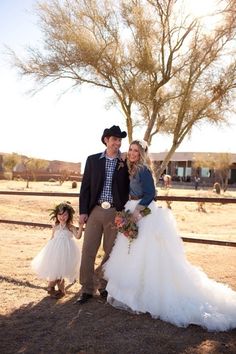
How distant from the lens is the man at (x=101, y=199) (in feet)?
17.9

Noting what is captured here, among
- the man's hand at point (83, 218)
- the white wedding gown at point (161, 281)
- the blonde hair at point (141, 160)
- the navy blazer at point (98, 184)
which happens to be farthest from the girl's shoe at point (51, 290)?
the blonde hair at point (141, 160)

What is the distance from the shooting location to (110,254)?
212 inches

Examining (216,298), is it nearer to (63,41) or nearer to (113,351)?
(113,351)

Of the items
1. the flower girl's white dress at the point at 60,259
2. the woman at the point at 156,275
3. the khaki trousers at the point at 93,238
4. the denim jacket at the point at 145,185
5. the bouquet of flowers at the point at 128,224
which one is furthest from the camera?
the flower girl's white dress at the point at 60,259

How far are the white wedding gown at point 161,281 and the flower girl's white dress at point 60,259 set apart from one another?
601 mm

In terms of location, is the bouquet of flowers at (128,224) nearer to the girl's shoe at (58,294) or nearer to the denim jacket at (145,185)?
the denim jacket at (145,185)

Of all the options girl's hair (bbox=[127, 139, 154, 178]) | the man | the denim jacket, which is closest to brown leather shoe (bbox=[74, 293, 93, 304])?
the man

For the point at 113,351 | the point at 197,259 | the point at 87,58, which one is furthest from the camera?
the point at 87,58

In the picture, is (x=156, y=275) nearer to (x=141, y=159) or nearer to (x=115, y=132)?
(x=141, y=159)

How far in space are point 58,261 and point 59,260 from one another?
2cm

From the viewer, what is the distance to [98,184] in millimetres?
5473

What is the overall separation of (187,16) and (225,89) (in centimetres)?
165

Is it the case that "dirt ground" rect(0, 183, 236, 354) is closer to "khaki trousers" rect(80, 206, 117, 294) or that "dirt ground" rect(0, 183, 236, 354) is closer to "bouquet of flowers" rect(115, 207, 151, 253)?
"khaki trousers" rect(80, 206, 117, 294)

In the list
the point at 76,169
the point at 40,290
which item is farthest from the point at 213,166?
the point at 40,290
